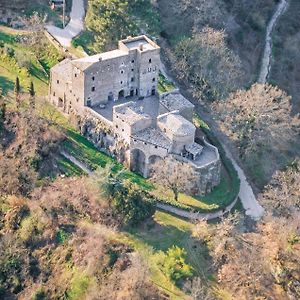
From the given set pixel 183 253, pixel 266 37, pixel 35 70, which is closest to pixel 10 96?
pixel 35 70

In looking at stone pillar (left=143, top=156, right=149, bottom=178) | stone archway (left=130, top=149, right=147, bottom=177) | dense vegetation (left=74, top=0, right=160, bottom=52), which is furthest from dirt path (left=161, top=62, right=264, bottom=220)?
dense vegetation (left=74, top=0, right=160, bottom=52)

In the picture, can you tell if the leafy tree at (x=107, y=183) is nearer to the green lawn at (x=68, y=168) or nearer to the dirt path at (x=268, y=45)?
the green lawn at (x=68, y=168)

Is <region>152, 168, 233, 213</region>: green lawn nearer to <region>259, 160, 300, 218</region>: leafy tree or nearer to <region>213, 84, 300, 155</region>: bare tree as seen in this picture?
<region>259, 160, 300, 218</region>: leafy tree

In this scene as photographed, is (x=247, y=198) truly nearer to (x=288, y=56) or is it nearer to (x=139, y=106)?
(x=139, y=106)

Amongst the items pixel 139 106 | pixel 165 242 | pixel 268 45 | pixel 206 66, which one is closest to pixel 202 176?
pixel 165 242

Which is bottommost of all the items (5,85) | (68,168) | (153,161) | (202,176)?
(68,168)
